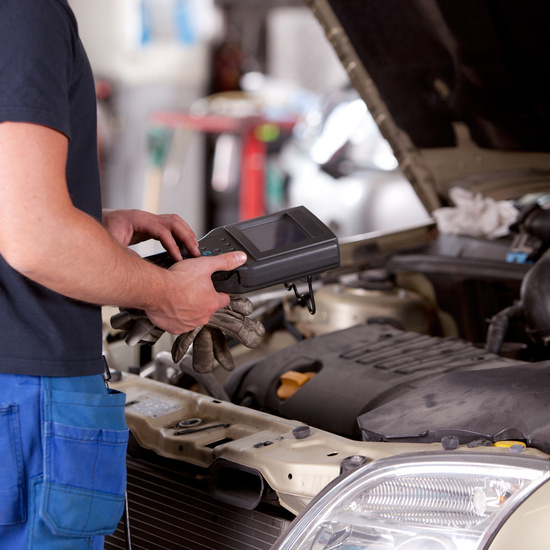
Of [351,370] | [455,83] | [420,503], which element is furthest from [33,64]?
[455,83]

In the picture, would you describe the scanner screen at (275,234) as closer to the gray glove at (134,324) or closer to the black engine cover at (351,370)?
the gray glove at (134,324)

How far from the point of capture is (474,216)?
2029mm

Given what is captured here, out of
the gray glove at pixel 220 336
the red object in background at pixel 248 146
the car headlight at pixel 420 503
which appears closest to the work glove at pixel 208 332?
the gray glove at pixel 220 336

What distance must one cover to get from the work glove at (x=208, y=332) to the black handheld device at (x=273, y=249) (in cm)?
8

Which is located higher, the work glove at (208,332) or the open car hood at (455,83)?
the open car hood at (455,83)

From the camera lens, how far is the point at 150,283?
94cm

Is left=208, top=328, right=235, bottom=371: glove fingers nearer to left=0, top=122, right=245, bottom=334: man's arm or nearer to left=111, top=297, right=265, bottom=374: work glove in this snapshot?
left=111, top=297, right=265, bottom=374: work glove

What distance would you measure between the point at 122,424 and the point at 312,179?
397 centimetres

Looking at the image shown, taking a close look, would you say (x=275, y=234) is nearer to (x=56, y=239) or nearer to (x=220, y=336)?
(x=220, y=336)

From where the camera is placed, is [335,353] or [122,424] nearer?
[122,424]

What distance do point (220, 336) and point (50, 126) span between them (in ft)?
1.55

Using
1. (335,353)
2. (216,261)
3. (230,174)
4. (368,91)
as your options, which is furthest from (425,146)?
(230,174)

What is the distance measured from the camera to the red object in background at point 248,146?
5766 mm

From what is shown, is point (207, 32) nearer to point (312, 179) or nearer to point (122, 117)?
point (122, 117)
